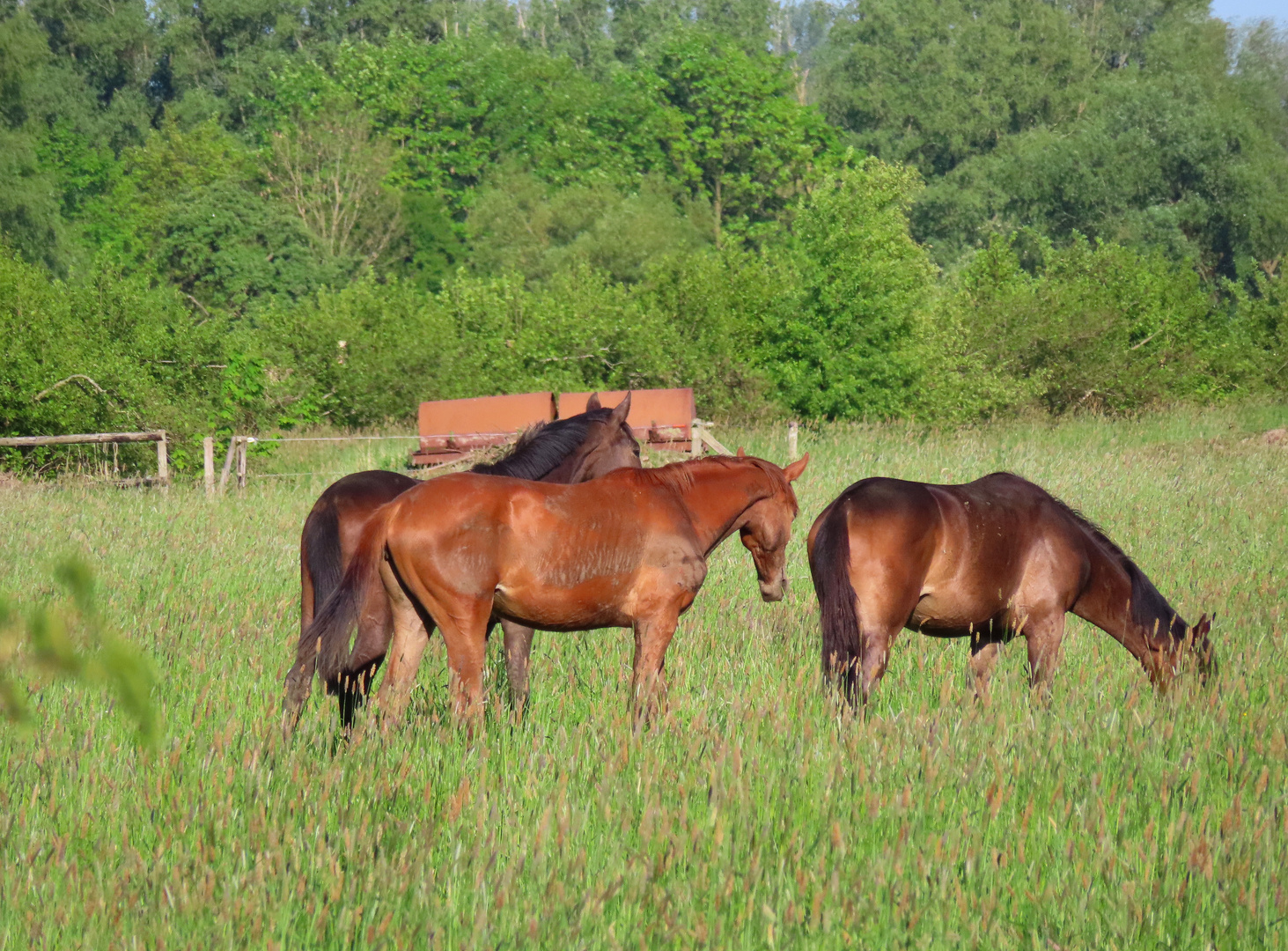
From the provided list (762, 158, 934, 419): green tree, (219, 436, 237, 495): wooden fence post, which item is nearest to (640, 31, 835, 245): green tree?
(762, 158, 934, 419): green tree

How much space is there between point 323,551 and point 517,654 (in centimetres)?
109

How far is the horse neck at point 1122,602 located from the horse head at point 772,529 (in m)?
1.63

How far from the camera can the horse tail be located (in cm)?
510

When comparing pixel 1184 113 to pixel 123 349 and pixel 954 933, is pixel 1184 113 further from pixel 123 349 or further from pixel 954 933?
pixel 954 933

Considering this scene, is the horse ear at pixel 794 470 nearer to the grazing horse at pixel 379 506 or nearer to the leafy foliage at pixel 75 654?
the grazing horse at pixel 379 506

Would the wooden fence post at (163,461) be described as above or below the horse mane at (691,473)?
below

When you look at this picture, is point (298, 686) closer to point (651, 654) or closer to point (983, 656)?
point (651, 654)

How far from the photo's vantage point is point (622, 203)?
43719mm

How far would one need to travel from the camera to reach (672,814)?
3.97m

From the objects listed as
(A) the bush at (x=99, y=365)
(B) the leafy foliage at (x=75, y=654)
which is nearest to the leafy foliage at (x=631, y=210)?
(A) the bush at (x=99, y=365)

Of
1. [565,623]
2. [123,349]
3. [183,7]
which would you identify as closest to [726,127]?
[183,7]

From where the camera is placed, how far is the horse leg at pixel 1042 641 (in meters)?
6.19

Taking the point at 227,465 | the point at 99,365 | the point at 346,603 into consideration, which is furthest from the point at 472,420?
the point at 346,603

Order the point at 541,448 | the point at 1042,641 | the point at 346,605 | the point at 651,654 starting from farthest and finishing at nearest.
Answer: the point at 541,448
the point at 1042,641
the point at 651,654
the point at 346,605
